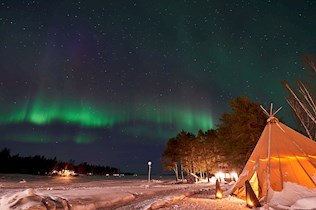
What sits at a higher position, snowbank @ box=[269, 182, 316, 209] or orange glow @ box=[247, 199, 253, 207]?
snowbank @ box=[269, 182, 316, 209]

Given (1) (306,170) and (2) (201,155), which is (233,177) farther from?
(1) (306,170)

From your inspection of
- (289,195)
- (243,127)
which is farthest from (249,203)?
(243,127)

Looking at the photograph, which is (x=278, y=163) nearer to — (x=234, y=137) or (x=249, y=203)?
(x=249, y=203)

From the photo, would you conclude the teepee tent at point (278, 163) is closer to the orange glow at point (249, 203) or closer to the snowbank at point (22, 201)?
the orange glow at point (249, 203)

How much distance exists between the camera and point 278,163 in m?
12.1

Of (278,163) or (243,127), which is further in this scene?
(243,127)

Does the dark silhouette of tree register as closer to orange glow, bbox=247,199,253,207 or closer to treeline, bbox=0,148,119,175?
orange glow, bbox=247,199,253,207

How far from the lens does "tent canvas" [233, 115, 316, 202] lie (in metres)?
11.3

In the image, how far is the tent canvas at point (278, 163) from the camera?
1130 centimetres

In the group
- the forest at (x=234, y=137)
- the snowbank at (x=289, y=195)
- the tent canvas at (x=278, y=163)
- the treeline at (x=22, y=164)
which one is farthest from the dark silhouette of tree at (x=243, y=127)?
the treeline at (x=22, y=164)

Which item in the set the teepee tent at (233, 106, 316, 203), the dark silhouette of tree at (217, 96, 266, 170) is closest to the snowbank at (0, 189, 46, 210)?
the teepee tent at (233, 106, 316, 203)

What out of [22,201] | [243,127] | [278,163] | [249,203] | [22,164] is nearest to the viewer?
[22,201]

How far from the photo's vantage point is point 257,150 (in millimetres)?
13844

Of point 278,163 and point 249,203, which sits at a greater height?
point 278,163
